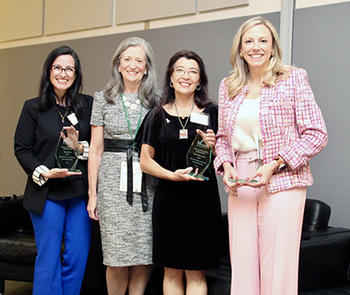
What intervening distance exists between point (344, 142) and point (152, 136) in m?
1.71

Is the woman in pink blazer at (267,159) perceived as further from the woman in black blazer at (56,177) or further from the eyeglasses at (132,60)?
the woman in black blazer at (56,177)

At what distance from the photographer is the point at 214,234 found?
8.59 ft

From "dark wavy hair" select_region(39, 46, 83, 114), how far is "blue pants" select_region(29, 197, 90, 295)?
23.4 inches

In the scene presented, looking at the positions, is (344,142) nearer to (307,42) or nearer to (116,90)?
(307,42)

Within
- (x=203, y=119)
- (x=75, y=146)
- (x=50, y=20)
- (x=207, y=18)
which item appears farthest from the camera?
(x=50, y=20)

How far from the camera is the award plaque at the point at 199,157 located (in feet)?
8.05

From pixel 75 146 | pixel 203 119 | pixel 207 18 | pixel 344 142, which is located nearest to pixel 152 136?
pixel 203 119

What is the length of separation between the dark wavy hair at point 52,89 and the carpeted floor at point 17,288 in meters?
1.98

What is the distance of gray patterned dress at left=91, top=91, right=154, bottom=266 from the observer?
Result: 9.23ft

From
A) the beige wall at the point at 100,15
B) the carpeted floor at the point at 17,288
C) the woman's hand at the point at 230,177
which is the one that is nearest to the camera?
the woman's hand at the point at 230,177

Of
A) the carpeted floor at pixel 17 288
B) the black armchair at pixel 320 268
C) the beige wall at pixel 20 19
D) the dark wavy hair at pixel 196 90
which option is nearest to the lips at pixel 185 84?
the dark wavy hair at pixel 196 90

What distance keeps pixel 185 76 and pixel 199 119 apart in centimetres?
26

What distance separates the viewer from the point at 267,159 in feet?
6.94

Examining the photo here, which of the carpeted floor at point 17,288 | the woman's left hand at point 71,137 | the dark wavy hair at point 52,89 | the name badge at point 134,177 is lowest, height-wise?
the carpeted floor at point 17,288
